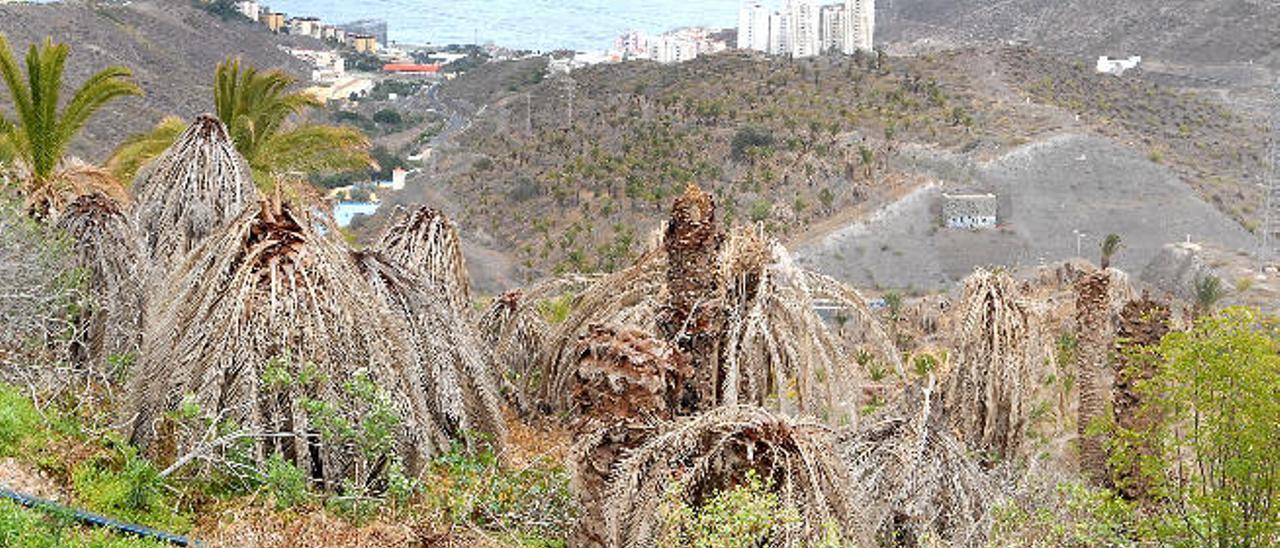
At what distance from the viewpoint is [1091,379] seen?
11.8 metres

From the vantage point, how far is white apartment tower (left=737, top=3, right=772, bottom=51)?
120 meters

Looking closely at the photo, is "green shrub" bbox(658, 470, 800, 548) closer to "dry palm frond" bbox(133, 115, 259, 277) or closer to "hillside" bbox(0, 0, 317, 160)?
"dry palm frond" bbox(133, 115, 259, 277)

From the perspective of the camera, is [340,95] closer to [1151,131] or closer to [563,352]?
[1151,131]

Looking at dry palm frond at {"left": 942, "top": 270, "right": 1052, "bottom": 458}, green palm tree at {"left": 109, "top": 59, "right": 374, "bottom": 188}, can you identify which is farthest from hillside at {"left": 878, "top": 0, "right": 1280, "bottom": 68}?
dry palm frond at {"left": 942, "top": 270, "right": 1052, "bottom": 458}

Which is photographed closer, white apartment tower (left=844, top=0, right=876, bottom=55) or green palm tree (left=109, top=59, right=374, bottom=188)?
green palm tree (left=109, top=59, right=374, bottom=188)

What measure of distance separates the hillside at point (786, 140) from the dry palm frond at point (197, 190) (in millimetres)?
33541

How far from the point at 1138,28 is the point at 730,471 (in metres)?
103

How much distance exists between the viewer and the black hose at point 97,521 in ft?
18.5

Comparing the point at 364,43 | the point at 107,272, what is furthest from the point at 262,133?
the point at 364,43

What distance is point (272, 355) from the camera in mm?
6715

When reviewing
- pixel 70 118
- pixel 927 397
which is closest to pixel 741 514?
pixel 927 397

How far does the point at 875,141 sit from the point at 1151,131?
17.8 meters

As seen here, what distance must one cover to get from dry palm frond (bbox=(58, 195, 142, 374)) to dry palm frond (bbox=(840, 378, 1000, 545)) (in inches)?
211

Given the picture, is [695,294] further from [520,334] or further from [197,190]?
[197,190]
